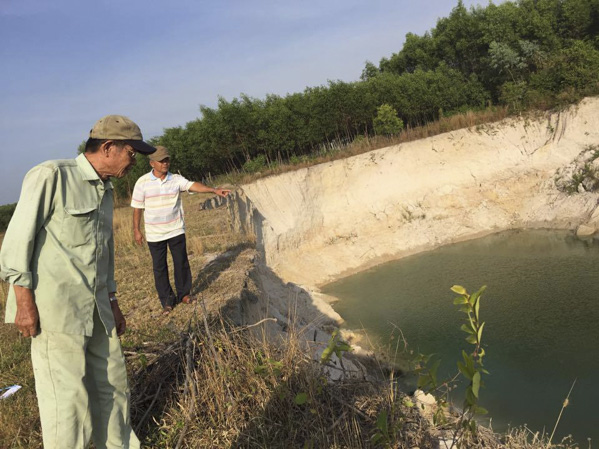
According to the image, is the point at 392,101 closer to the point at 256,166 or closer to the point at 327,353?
the point at 256,166

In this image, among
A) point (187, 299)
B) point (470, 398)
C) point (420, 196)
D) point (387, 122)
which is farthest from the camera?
point (387, 122)

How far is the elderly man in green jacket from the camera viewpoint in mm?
1974

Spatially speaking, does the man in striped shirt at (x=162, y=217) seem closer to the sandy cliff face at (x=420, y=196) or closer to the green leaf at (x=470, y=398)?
the green leaf at (x=470, y=398)

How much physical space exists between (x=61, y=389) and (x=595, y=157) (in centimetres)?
1601

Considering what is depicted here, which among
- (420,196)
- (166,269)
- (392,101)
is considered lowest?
(420,196)

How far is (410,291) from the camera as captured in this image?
1014cm

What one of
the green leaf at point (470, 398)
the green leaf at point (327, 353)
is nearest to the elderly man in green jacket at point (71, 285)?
the green leaf at point (327, 353)

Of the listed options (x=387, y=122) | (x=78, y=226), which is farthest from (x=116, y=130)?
(x=387, y=122)

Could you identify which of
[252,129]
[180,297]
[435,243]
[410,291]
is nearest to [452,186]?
[435,243]

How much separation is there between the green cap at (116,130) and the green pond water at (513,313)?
3.29m

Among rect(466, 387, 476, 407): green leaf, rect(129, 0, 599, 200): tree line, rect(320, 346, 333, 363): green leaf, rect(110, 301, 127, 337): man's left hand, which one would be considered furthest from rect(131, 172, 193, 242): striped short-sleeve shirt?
rect(129, 0, 599, 200): tree line

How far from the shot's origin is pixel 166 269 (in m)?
5.03

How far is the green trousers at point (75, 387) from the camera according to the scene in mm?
2021

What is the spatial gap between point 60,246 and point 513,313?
7713 mm
